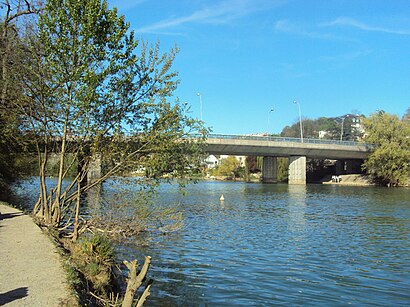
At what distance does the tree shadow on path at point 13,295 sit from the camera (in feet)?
23.4

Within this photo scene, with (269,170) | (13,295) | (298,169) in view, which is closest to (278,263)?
(13,295)

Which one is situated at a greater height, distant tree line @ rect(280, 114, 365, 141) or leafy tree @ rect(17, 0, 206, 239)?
distant tree line @ rect(280, 114, 365, 141)

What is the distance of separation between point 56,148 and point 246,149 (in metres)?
62.9

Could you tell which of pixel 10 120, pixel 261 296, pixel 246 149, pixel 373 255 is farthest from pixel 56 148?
pixel 246 149

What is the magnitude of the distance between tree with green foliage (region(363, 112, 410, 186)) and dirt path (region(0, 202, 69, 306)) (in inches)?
2871

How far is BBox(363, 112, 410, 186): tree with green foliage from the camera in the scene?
2945 inches

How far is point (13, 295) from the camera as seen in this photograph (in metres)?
7.41

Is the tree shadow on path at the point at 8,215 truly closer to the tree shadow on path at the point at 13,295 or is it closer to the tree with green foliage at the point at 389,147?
the tree shadow on path at the point at 13,295

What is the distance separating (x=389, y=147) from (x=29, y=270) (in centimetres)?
7624

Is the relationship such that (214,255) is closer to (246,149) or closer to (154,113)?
Result: (154,113)

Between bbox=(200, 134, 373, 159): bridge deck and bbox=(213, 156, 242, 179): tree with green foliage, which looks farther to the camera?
bbox=(213, 156, 242, 179): tree with green foliage

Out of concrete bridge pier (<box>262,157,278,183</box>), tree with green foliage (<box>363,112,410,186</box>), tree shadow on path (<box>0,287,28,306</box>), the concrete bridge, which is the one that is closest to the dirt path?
tree shadow on path (<box>0,287,28,306</box>)

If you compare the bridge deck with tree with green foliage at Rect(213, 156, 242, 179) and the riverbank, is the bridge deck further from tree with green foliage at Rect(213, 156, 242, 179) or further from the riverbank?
tree with green foliage at Rect(213, 156, 242, 179)

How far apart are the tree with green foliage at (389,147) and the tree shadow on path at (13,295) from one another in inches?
3000
